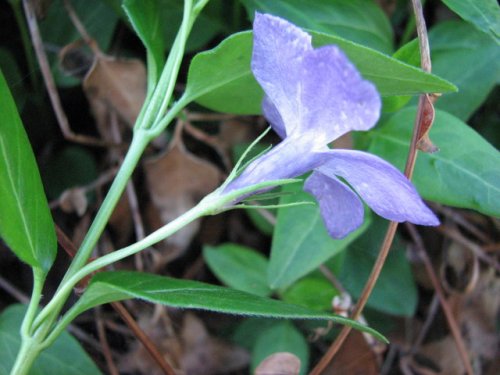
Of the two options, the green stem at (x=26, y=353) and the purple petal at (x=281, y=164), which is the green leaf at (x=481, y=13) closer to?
the purple petal at (x=281, y=164)

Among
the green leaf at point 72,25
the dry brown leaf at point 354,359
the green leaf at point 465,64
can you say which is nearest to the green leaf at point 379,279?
the dry brown leaf at point 354,359

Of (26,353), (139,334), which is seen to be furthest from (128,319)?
(26,353)

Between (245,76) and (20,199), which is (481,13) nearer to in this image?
(245,76)

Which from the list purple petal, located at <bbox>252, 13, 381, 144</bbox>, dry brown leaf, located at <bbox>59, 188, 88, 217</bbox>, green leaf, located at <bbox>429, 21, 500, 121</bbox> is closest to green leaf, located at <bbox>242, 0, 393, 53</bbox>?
green leaf, located at <bbox>429, 21, 500, 121</bbox>

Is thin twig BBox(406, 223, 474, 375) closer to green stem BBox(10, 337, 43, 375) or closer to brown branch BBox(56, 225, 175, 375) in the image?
brown branch BBox(56, 225, 175, 375)

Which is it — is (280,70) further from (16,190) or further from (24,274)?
(24,274)

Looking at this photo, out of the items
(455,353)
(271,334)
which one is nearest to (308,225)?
(271,334)
